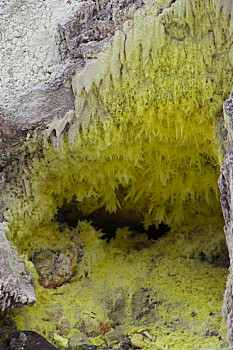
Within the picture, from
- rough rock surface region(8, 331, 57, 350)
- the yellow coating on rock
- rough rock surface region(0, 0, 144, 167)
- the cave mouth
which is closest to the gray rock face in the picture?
rough rock surface region(8, 331, 57, 350)

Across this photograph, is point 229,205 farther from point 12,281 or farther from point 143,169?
point 12,281

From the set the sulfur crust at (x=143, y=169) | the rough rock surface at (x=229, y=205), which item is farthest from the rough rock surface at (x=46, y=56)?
the rough rock surface at (x=229, y=205)

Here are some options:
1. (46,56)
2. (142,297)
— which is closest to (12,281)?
(142,297)

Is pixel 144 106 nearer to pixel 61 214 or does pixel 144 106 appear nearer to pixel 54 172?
pixel 54 172

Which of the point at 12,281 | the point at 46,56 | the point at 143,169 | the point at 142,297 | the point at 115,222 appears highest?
the point at 46,56

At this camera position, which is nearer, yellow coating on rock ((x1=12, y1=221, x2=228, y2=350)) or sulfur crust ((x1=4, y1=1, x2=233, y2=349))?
sulfur crust ((x1=4, y1=1, x2=233, y2=349))

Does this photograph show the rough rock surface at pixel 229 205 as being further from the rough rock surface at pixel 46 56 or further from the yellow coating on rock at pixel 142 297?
the rough rock surface at pixel 46 56

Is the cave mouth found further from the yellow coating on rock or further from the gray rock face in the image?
the gray rock face
